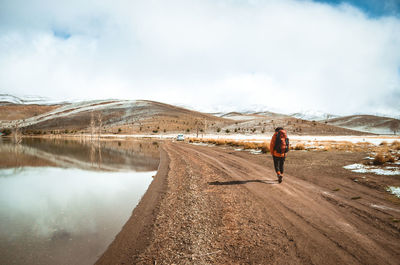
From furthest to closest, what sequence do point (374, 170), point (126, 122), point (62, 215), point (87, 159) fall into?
point (126, 122)
point (87, 159)
point (374, 170)
point (62, 215)

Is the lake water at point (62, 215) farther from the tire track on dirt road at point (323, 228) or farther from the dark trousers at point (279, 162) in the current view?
the dark trousers at point (279, 162)

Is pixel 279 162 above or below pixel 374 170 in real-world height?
above

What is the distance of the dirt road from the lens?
3.70 metres

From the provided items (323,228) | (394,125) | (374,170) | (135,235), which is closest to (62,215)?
(135,235)

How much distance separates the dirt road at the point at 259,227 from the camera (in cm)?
370

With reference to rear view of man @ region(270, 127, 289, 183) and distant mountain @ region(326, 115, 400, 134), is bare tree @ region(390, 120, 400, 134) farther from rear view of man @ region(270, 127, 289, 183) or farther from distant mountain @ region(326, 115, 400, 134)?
rear view of man @ region(270, 127, 289, 183)

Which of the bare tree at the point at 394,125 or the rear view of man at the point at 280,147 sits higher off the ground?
the bare tree at the point at 394,125

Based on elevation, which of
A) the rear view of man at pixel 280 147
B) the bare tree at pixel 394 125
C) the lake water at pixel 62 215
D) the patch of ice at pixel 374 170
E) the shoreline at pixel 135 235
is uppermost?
the bare tree at pixel 394 125

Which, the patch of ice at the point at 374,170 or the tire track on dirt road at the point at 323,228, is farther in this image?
the patch of ice at the point at 374,170

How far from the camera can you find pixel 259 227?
479 cm

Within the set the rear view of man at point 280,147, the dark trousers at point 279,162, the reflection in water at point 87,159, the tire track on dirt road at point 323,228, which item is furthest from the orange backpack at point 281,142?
the reflection in water at point 87,159

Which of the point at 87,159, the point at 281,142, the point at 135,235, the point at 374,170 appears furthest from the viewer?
the point at 87,159

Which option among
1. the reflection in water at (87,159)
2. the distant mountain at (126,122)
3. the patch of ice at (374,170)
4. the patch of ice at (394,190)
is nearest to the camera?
the patch of ice at (394,190)

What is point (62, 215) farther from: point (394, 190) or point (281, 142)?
point (394, 190)
